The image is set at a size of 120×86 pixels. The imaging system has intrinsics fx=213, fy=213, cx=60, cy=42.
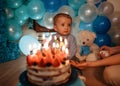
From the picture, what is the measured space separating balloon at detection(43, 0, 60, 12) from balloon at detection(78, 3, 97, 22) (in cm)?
40

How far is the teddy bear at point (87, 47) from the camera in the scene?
3330mm

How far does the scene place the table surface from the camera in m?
2.70

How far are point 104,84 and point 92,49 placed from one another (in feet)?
3.12

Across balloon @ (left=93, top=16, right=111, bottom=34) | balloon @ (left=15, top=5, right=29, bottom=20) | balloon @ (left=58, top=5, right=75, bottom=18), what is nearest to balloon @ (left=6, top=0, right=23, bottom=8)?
balloon @ (left=15, top=5, right=29, bottom=20)

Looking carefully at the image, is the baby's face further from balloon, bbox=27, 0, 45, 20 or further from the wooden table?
the wooden table

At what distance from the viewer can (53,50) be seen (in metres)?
1.97

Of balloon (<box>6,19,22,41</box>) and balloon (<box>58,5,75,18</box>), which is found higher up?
balloon (<box>58,5,75,18</box>)

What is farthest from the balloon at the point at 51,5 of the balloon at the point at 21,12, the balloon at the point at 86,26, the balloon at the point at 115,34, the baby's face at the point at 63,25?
the balloon at the point at 115,34

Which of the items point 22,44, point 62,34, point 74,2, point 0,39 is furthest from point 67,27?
point 0,39

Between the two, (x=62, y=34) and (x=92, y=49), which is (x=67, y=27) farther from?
(x=92, y=49)

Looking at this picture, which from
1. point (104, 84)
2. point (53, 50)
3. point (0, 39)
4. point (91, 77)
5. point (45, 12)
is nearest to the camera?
point (53, 50)

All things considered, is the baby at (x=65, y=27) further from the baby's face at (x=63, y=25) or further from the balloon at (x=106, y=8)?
the balloon at (x=106, y=8)

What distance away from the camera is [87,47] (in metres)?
3.47

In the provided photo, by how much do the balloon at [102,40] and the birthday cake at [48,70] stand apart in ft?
5.64
